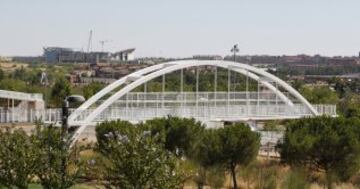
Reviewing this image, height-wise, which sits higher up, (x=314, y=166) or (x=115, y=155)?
(x=115, y=155)

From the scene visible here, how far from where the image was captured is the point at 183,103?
157 feet

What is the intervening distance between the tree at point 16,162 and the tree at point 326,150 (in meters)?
17.6

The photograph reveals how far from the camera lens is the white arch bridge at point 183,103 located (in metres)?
40.5

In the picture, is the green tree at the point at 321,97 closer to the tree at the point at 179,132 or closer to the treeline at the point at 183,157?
the treeline at the point at 183,157

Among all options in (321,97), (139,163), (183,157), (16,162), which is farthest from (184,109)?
(139,163)

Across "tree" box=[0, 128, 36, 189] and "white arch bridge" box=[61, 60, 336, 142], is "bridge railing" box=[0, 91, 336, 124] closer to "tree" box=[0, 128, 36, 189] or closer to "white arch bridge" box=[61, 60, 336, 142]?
"white arch bridge" box=[61, 60, 336, 142]

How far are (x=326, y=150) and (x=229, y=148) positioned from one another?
198 inches

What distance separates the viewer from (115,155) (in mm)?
15133

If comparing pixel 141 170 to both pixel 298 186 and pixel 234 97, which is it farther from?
pixel 234 97

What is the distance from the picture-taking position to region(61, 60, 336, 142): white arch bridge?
133ft

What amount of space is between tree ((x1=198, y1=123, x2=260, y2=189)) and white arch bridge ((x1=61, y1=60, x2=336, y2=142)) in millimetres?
8565

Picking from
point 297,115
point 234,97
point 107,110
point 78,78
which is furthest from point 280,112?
point 78,78

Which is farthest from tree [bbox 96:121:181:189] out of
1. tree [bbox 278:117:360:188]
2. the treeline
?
tree [bbox 278:117:360:188]

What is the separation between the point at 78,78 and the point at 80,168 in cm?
10681
